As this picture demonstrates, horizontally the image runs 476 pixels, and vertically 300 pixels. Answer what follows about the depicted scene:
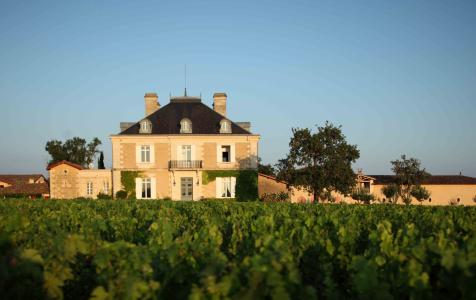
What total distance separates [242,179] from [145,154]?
321 inches

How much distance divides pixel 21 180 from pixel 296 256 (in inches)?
2352

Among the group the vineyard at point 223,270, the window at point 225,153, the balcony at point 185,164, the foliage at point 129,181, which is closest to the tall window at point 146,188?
the foliage at point 129,181

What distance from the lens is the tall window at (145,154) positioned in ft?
103

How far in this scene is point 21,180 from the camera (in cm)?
5628

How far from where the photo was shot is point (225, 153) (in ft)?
105

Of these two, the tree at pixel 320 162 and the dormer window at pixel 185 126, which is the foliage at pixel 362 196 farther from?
the dormer window at pixel 185 126

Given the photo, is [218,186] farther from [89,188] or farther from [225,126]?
Answer: [89,188]

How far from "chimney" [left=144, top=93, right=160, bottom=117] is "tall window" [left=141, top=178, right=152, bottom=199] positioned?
246 inches

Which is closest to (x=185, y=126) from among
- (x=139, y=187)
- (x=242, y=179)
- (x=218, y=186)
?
(x=218, y=186)

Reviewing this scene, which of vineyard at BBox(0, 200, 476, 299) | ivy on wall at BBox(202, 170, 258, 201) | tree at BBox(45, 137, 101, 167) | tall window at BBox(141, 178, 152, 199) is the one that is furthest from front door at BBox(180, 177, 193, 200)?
tree at BBox(45, 137, 101, 167)

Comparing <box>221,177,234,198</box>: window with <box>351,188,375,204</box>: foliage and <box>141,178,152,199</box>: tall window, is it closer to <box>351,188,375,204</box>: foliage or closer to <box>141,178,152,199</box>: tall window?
<box>141,178,152,199</box>: tall window

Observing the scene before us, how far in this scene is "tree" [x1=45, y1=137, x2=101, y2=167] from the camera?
250 ft

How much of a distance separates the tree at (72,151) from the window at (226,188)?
176 feet

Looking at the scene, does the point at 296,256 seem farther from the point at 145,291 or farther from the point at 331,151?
the point at 331,151
